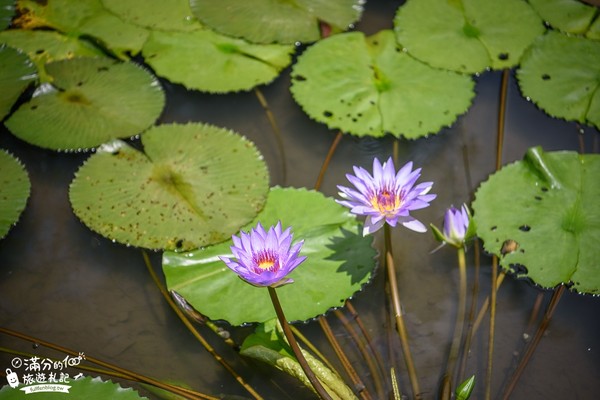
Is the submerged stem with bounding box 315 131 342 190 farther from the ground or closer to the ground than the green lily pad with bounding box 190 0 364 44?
closer to the ground

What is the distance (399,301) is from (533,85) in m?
1.58

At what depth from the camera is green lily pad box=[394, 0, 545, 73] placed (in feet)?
11.3

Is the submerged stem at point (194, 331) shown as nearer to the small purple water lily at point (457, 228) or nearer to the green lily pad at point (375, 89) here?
the small purple water lily at point (457, 228)

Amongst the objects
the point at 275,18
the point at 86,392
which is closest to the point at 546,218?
the point at 275,18

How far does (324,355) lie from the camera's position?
264 centimetres

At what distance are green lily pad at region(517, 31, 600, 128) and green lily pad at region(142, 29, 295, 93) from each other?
56.3 inches

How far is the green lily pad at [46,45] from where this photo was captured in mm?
3510

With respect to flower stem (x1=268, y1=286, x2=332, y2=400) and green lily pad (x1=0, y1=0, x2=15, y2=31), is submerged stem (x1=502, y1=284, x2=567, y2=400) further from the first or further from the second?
green lily pad (x1=0, y1=0, x2=15, y2=31)

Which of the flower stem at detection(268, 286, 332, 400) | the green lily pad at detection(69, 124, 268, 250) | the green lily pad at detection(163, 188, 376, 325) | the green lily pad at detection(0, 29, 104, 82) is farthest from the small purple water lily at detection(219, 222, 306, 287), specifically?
the green lily pad at detection(0, 29, 104, 82)

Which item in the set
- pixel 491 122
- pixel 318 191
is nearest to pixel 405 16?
pixel 491 122

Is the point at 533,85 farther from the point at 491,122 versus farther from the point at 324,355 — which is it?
the point at 324,355

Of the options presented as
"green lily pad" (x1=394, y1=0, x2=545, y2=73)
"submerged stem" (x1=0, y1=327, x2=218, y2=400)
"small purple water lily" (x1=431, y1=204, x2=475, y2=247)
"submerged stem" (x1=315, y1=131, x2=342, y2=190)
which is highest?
"green lily pad" (x1=394, y1=0, x2=545, y2=73)

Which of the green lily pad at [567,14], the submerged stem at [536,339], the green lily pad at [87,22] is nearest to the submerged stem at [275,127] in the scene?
the green lily pad at [87,22]

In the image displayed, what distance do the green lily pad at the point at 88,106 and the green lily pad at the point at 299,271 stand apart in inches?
35.7
